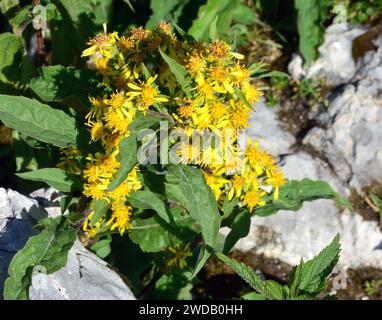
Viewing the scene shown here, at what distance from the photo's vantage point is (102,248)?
3568 millimetres

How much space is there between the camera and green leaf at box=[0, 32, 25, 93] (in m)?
3.36

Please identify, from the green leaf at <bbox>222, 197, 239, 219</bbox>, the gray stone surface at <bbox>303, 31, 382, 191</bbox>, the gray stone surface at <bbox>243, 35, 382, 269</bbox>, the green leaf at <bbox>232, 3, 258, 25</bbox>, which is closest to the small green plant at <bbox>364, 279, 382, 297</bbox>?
the gray stone surface at <bbox>243, 35, 382, 269</bbox>

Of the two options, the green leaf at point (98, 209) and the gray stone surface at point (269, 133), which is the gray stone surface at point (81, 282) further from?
the gray stone surface at point (269, 133)

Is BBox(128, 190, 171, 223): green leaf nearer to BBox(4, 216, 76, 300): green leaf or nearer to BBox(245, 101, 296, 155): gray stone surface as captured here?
BBox(4, 216, 76, 300): green leaf

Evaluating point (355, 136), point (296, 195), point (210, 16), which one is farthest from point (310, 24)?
point (296, 195)

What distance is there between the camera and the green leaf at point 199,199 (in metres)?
2.63

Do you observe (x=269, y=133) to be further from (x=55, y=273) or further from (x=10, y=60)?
(x=55, y=273)

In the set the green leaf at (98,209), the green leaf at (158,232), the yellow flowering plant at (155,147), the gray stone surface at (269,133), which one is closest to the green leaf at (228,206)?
the yellow flowering plant at (155,147)

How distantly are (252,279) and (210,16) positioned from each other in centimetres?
219

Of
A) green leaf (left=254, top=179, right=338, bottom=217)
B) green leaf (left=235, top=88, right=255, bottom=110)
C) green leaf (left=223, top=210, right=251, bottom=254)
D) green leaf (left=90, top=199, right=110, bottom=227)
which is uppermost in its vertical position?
green leaf (left=235, top=88, right=255, bottom=110)

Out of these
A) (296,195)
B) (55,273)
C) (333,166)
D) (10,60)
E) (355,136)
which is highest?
(10,60)

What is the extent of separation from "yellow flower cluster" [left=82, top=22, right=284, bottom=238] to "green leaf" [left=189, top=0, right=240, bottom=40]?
1264mm

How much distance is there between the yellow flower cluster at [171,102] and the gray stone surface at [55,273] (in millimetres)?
257
